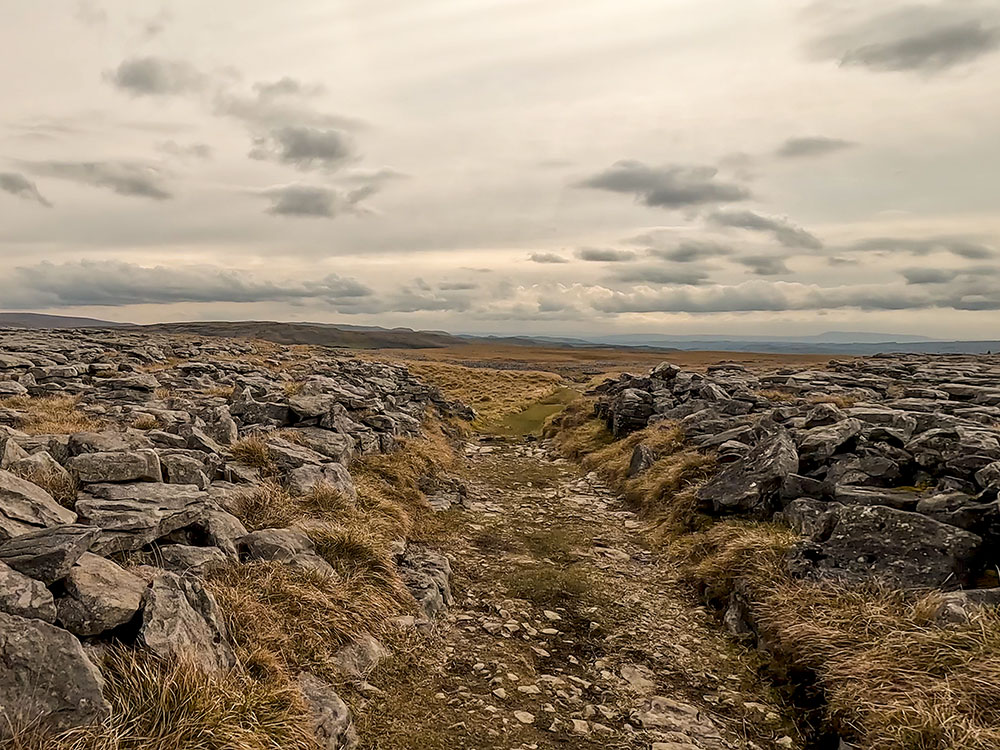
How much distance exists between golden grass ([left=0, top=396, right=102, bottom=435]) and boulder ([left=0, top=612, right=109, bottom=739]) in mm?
9740

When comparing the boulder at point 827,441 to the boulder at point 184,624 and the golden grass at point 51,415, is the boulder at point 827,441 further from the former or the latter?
the golden grass at point 51,415

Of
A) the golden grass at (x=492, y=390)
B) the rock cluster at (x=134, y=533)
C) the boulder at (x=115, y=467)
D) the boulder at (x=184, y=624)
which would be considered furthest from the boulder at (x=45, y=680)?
the golden grass at (x=492, y=390)

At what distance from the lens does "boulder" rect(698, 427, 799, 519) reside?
13.2m

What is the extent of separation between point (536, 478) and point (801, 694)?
14298 millimetres

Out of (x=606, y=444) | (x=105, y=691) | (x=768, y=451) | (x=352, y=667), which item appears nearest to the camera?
(x=105, y=691)

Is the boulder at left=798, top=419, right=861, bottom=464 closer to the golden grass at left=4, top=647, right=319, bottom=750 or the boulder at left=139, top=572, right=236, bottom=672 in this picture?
the golden grass at left=4, top=647, right=319, bottom=750

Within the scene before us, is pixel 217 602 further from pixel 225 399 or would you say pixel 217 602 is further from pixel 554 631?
pixel 225 399

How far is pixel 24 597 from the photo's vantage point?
5457 millimetres

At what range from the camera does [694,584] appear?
11.7m

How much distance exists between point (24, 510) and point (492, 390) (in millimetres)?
49971

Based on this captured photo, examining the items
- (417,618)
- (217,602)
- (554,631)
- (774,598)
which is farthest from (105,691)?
(774,598)

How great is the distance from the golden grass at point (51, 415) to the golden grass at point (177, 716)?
9891 millimetres

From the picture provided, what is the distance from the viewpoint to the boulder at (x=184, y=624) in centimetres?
593

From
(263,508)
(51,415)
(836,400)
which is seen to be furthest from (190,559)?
(836,400)
